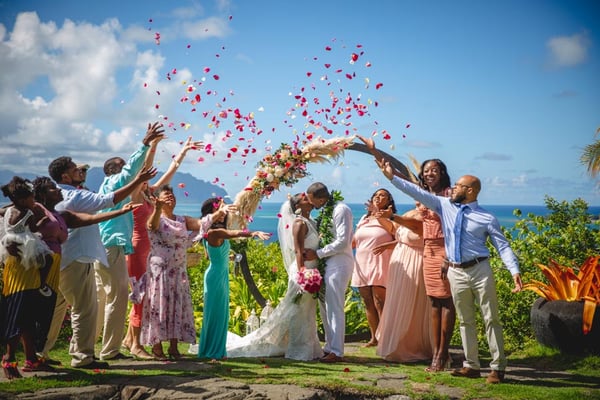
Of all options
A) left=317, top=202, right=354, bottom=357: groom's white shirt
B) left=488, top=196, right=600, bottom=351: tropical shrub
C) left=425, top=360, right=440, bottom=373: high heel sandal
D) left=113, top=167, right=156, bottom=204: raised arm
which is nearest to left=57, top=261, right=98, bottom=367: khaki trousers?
left=113, top=167, right=156, bottom=204: raised arm

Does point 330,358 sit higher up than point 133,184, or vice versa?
point 133,184

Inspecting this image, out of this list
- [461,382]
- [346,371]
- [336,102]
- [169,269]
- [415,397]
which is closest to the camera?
[415,397]

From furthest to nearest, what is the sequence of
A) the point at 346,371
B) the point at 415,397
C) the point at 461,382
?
the point at 346,371 < the point at 461,382 < the point at 415,397

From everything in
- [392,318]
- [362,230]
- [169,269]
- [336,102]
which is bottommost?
[392,318]

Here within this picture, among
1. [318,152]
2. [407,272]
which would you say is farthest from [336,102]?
[407,272]

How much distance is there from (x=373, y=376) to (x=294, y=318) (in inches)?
67.0

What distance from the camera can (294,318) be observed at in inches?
324

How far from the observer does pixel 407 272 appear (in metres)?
8.05

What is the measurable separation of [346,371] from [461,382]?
49.7 inches

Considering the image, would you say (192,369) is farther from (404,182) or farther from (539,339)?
(539,339)

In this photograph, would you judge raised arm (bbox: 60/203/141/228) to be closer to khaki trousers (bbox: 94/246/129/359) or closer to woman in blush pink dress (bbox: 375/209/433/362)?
khaki trousers (bbox: 94/246/129/359)

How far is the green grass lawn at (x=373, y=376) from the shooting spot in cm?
607

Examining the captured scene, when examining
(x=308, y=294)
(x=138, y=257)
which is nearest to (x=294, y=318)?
(x=308, y=294)

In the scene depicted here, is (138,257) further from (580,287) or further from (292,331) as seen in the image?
(580,287)
